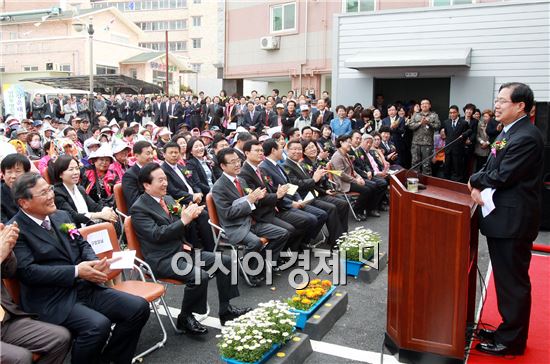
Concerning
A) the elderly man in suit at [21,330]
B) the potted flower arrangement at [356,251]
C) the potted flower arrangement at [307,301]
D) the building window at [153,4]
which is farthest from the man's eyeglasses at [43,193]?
the building window at [153,4]

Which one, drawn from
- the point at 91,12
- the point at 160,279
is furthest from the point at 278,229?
the point at 91,12

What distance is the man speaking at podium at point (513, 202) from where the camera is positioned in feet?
10.5

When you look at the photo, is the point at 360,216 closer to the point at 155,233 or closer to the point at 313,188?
the point at 313,188

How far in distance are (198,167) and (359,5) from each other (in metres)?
12.0

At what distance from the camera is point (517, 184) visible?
322 centimetres

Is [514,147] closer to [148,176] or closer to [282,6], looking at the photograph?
[148,176]

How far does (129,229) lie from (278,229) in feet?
5.70

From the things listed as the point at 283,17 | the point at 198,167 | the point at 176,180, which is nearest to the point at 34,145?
the point at 198,167

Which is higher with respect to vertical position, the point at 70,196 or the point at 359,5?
the point at 359,5

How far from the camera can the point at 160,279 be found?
4074mm

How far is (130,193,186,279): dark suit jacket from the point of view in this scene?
4.02 metres

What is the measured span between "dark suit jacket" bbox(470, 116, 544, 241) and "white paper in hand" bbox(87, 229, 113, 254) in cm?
280

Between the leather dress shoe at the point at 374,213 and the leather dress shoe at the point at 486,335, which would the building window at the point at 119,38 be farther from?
the leather dress shoe at the point at 486,335

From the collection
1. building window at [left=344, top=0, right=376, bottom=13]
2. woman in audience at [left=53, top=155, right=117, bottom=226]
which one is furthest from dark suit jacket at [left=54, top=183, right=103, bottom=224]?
building window at [left=344, top=0, right=376, bottom=13]
